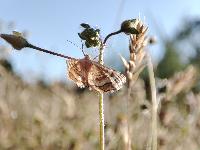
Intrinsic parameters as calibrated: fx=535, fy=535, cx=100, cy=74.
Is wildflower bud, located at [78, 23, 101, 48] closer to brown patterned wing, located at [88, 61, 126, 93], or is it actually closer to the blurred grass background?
brown patterned wing, located at [88, 61, 126, 93]

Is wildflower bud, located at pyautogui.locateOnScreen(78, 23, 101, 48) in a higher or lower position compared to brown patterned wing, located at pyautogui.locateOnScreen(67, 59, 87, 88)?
higher

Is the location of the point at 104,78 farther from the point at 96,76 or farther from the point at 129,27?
the point at 129,27

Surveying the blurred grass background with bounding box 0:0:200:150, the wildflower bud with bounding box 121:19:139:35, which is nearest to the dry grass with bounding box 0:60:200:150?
the blurred grass background with bounding box 0:0:200:150

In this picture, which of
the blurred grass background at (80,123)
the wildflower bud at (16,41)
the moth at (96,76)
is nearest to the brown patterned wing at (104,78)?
the moth at (96,76)

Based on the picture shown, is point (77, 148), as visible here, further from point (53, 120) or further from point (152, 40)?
point (152, 40)

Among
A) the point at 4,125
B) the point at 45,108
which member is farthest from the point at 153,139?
the point at 45,108

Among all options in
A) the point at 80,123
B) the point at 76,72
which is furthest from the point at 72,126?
the point at 76,72

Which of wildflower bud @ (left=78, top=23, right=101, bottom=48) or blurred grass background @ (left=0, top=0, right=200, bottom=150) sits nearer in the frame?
wildflower bud @ (left=78, top=23, right=101, bottom=48)
